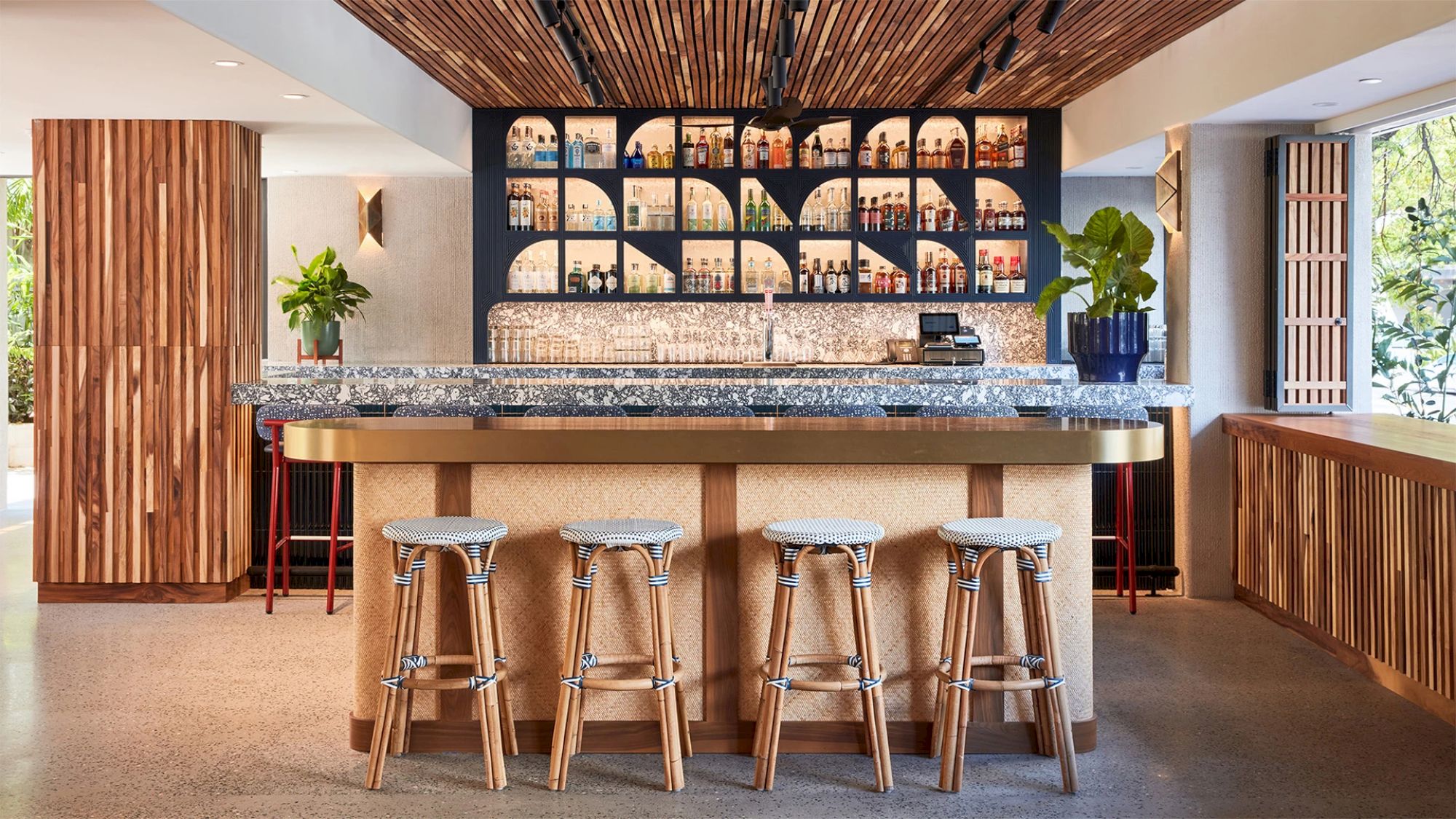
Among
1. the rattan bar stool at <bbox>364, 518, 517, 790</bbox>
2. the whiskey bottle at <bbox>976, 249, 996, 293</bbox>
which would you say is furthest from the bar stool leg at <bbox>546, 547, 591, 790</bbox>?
the whiskey bottle at <bbox>976, 249, 996, 293</bbox>

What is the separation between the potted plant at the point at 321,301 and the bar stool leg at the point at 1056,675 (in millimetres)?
6055

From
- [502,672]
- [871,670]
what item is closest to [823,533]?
[871,670]

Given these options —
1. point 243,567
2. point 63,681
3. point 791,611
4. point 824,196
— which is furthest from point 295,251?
point 791,611

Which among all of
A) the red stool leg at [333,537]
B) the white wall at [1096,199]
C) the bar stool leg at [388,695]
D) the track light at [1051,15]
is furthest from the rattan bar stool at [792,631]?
the white wall at [1096,199]

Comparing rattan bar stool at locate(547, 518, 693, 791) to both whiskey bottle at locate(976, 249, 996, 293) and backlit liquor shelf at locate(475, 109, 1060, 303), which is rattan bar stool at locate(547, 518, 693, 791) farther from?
whiskey bottle at locate(976, 249, 996, 293)

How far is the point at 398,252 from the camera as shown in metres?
8.65

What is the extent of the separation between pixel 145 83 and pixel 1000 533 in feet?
13.1

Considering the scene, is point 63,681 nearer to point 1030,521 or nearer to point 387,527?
point 387,527

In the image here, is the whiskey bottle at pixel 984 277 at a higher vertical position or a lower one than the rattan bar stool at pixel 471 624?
higher

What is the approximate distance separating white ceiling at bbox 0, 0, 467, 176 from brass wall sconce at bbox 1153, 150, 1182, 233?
13.5ft

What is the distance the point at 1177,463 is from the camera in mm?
6145

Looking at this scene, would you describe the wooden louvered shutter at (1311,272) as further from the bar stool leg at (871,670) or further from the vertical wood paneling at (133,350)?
the vertical wood paneling at (133,350)

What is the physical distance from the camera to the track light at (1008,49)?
5.56 m

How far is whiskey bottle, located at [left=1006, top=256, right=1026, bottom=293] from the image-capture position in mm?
8453
